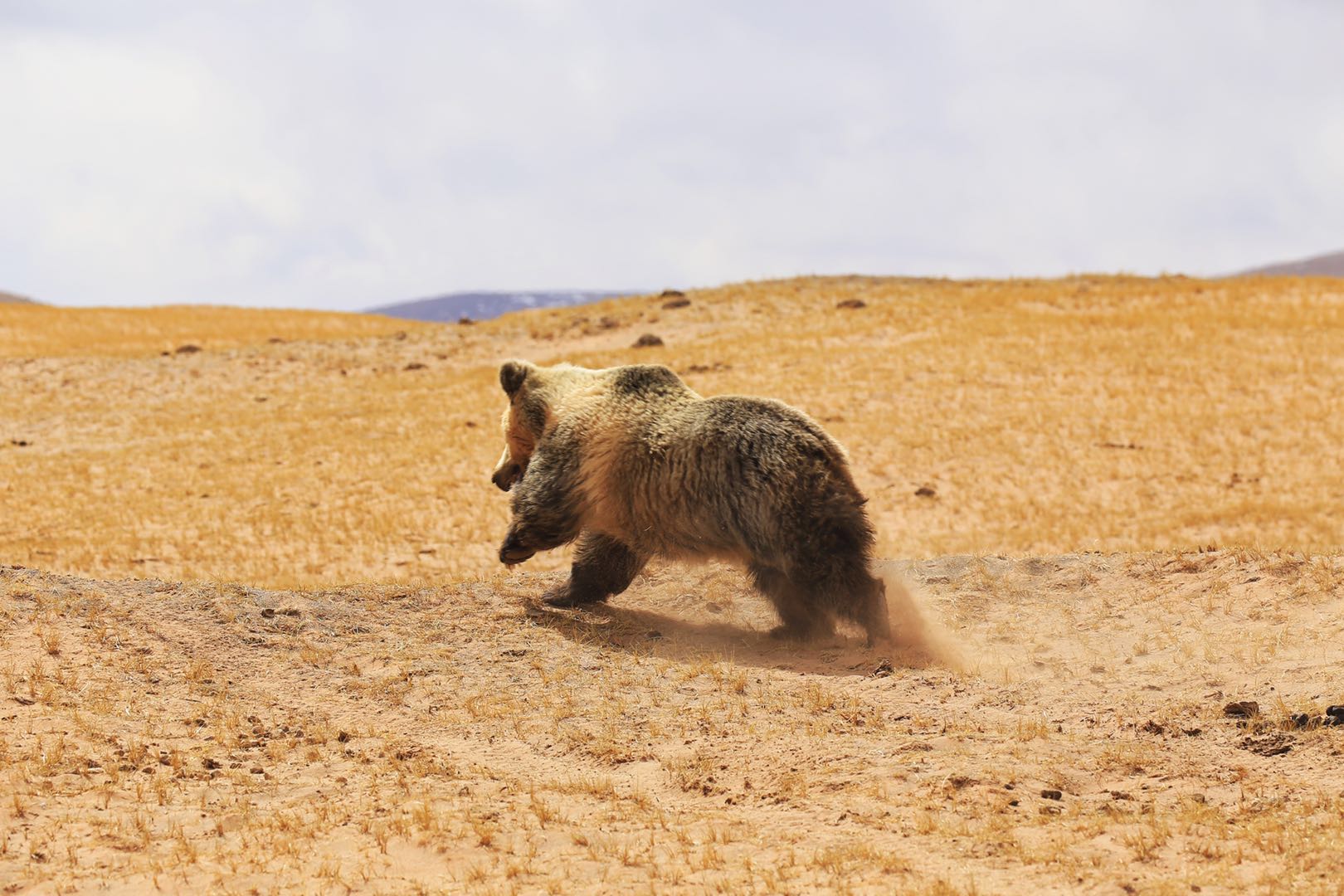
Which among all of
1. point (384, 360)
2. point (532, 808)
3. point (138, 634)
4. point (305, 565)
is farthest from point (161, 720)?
point (384, 360)

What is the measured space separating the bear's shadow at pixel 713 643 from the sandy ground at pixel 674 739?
4cm

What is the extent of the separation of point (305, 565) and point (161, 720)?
26.4 ft

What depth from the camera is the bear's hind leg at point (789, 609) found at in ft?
32.3

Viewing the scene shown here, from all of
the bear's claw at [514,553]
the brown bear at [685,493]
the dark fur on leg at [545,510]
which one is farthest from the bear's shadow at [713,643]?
the dark fur on leg at [545,510]

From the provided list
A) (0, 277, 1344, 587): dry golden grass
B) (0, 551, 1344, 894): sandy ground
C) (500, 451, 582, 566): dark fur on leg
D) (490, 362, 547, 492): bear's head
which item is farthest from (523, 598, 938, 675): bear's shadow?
(0, 277, 1344, 587): dry golden grass

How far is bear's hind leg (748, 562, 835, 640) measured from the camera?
9.84 meters

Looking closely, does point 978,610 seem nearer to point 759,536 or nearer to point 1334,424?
point 759,536

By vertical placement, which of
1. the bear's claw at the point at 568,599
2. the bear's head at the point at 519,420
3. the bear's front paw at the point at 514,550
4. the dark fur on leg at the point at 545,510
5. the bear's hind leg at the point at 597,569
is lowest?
the bear's claw at the point at 568,599

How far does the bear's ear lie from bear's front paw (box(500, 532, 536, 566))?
5.30ft

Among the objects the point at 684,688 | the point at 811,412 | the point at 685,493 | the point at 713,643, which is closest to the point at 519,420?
the point at 685,493

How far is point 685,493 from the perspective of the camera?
9961 millimetres

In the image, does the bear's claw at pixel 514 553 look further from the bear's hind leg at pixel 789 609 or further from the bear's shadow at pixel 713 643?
the bear's hind leg at pixel 789 609

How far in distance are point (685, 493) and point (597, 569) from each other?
1497mm

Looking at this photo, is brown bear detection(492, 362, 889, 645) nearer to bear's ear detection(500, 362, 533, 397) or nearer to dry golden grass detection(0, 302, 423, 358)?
bear's ear detection(500, 362, 533, 397)
